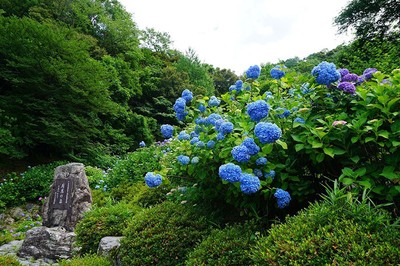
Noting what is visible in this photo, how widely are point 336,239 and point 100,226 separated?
3192 millimetres

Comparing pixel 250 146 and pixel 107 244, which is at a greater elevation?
pixel 250 146

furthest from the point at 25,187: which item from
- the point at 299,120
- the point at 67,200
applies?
the point at 299,120

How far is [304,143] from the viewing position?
224cm

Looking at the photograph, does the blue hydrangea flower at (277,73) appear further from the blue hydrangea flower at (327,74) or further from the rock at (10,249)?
the rock at (10,249)

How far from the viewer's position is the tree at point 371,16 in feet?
40.0

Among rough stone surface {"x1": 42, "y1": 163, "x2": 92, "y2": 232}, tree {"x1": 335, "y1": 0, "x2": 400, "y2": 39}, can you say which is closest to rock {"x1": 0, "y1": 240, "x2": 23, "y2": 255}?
rough stone surface {"x1": 42, "y1": 163, "x2": 92, "y2": 232}

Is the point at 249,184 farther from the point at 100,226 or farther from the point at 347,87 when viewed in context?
the point at 100,226

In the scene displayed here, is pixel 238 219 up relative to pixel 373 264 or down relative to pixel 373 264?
down

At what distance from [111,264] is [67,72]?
680 cm

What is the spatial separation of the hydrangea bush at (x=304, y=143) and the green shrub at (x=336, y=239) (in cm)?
27

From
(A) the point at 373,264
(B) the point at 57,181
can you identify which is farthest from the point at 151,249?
(B) the point at 57,181

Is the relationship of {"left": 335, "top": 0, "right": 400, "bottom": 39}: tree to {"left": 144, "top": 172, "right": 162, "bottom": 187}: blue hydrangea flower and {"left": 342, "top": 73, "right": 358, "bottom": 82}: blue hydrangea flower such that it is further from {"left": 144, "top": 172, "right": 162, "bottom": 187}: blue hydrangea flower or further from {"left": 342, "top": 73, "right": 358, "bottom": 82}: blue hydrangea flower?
{"left": 144, "top": 172, "right": 162, "bottom": 187}: blue hydrangea flower

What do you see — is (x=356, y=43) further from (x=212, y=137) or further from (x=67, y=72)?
(x=212, y=137)

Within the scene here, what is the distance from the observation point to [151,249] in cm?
275
